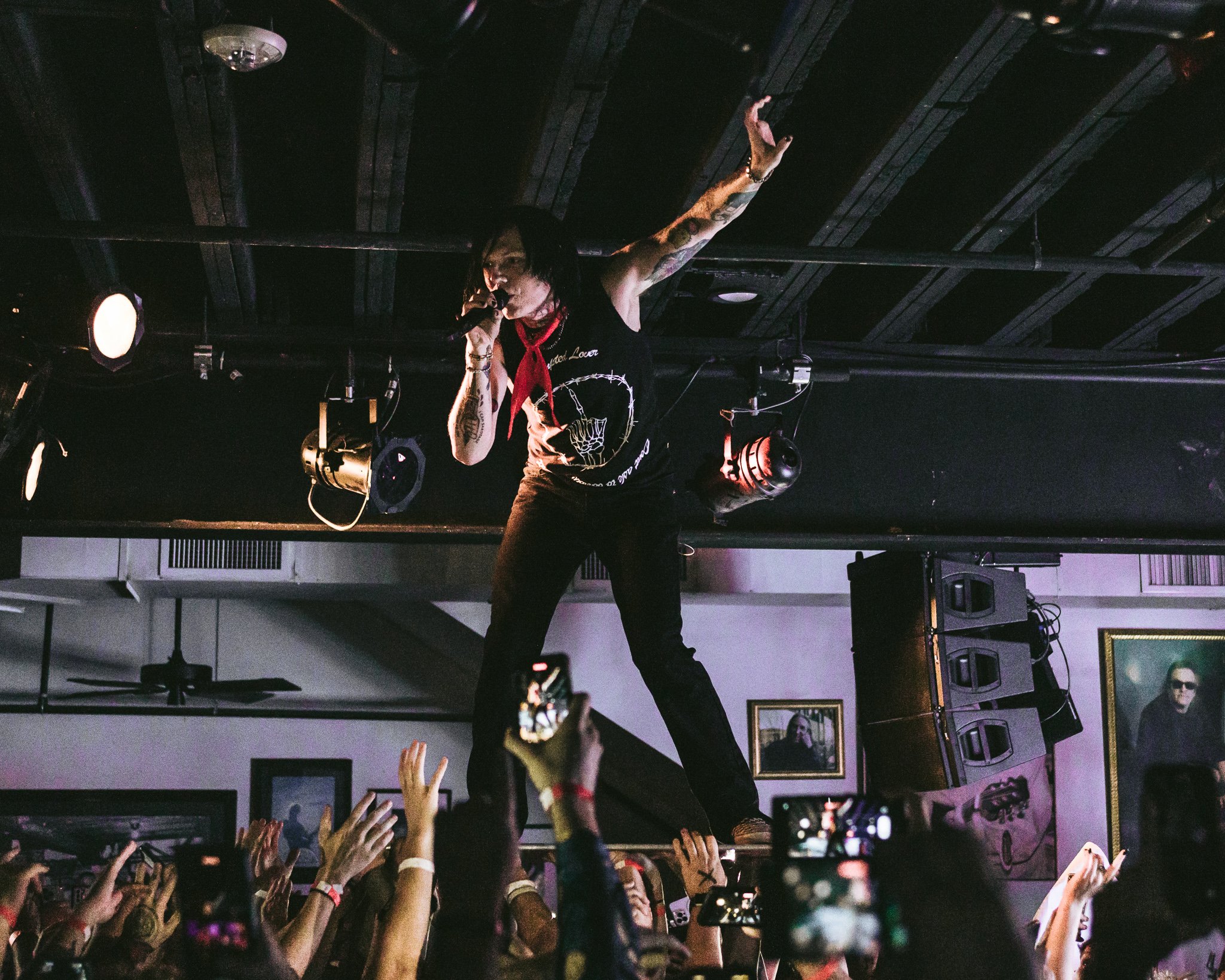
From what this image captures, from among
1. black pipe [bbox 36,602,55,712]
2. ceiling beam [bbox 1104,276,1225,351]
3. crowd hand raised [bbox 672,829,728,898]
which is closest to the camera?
crowd hand raised [bbox 672,829,728,898]

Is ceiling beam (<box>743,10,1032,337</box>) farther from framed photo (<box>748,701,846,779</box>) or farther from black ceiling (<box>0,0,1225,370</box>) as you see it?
framed photo (<box>748,701,846,779</box>)

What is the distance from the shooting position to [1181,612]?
823 cm

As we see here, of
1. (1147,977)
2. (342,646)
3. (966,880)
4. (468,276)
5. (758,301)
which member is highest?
(758,301)

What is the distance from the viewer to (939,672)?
4.95 meters

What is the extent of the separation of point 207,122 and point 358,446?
1.22 metres

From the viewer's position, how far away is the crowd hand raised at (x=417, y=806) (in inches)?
72.8

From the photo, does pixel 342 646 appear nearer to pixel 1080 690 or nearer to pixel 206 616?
pixel 206 616

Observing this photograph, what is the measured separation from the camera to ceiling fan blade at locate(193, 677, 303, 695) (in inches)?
283

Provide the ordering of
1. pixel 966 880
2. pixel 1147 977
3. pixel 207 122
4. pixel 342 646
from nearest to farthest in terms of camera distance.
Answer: pixel 966 880 < pixel 1147 977 < pixel 207 122 < pixel 342 646

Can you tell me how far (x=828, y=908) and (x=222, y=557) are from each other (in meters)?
5.96

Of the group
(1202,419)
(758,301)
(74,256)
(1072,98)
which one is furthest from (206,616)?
(1072,98)

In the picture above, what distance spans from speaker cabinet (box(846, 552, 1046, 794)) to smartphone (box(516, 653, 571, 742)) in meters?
3.72

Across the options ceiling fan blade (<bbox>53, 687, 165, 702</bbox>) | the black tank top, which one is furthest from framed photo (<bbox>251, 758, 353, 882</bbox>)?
the black tank top

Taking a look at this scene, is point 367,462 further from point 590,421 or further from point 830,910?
point 830,910
